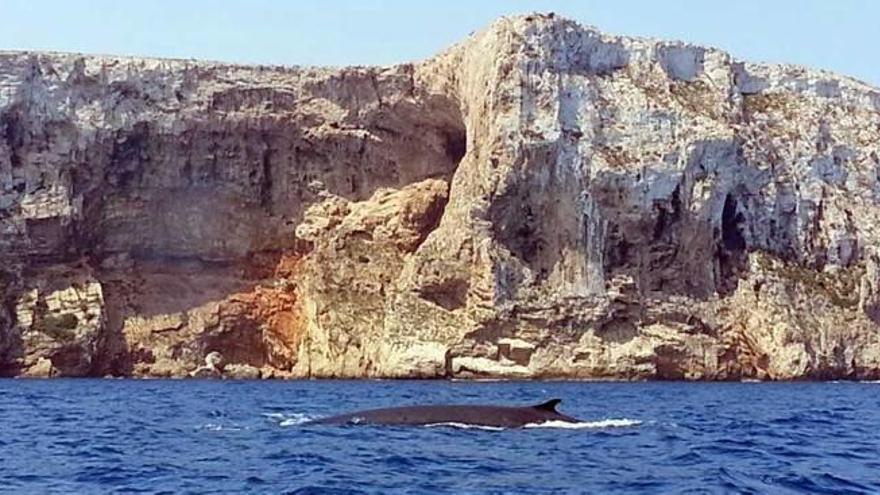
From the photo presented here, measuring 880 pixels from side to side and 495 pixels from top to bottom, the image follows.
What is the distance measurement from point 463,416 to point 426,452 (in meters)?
5.17

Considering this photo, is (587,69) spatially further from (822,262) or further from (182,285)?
(182,285)

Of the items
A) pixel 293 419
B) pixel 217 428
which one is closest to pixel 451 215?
pixel 293 419

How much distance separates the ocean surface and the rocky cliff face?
33907 millimetres

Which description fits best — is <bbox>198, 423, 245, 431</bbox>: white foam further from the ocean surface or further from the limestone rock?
the limestone rock

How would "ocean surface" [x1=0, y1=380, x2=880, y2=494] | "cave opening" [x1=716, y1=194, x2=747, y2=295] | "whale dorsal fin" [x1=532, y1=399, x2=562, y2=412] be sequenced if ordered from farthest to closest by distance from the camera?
1. "cave opening" [x1=716, y1=194, x2=747, y2=295]
2. "whale dorsal fin" [x1=532, y1=399, x2=562, y2=412]
3. "ocean surface" [x1=0, y1=380, x2=880, y2=494]

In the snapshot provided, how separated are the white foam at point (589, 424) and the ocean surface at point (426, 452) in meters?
0.07

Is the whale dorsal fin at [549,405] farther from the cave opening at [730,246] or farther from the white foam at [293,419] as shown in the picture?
the cave opening at [730,246]

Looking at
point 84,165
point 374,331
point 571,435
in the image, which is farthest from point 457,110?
point 571,435

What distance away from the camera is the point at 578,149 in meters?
78.2

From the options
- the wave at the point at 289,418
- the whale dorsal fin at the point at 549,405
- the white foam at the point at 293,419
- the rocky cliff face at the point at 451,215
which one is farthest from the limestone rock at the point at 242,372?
the whale dorsal fin at the point at 549,405

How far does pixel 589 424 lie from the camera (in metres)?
31.3

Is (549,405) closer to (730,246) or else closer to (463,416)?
(463,416)

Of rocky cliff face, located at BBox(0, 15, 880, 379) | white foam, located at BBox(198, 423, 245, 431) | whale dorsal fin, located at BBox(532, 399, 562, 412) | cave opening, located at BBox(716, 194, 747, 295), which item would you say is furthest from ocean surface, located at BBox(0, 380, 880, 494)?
cave opening, located at BBox(716, 194, 747, 295)

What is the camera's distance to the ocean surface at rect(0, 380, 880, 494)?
20.4 meters
